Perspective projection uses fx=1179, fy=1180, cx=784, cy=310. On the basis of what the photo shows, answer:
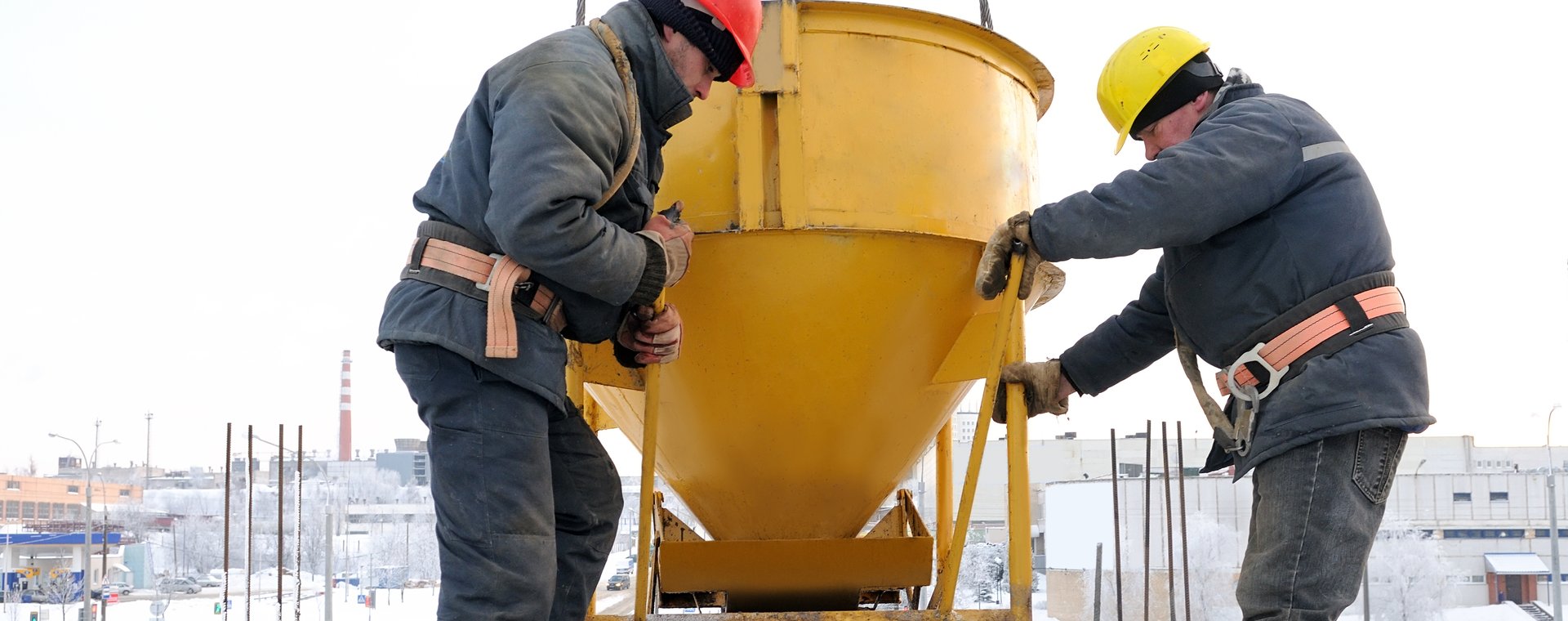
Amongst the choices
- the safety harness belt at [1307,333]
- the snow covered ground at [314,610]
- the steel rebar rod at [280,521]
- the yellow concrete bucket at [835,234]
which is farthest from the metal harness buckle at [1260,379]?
the snow covered ground at [314,610]

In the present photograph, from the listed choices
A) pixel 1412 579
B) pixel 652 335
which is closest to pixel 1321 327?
pixel 652 335

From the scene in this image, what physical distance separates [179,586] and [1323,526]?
51600 mm

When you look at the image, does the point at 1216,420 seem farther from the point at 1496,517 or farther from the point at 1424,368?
the point at 1496,517

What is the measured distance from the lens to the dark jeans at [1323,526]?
102 inches

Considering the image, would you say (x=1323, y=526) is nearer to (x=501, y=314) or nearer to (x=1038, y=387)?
(x=1038, y=387)

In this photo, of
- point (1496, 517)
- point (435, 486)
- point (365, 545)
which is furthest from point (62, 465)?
point (435, 486)

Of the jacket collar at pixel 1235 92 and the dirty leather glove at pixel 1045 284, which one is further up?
the jacket collar at pixel 1235 92

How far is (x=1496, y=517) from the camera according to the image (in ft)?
127

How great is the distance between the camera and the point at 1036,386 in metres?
3.42

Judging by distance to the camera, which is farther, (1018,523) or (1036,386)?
(1036,386)

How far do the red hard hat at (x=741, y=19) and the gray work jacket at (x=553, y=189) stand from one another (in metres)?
0.15

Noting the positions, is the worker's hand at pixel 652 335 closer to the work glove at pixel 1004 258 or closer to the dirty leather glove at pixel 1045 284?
the work glove at pixel 1004 258

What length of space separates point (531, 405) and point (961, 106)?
1576 millimetres

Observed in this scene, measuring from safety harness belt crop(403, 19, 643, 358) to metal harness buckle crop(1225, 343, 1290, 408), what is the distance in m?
1.52
